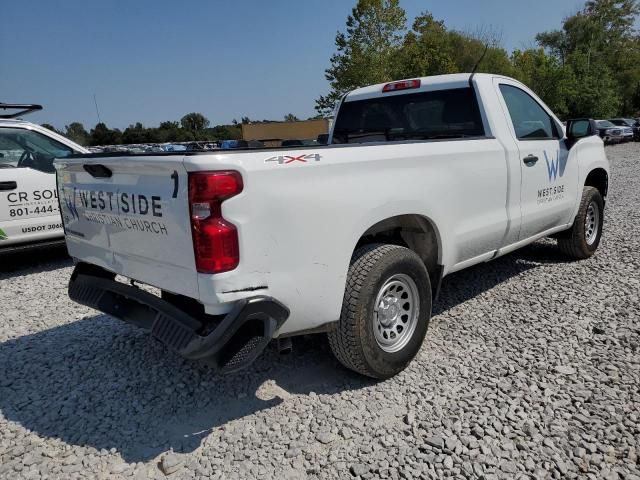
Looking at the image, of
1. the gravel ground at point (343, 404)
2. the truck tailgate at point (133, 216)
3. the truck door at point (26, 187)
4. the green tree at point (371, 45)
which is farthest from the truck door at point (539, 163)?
the green tree at point (371, 45)

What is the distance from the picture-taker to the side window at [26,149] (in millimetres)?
5777

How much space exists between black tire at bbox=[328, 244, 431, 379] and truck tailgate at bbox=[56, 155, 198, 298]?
883mm

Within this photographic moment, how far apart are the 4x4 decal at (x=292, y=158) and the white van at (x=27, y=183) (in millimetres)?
4324

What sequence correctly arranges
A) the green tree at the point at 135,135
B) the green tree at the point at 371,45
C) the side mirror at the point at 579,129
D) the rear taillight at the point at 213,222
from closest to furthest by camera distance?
the rear taillight at the point at 213,222
the side mirror at the point at 579,129
the green tree at the point at 371,45
the green tree at the point at 135,135

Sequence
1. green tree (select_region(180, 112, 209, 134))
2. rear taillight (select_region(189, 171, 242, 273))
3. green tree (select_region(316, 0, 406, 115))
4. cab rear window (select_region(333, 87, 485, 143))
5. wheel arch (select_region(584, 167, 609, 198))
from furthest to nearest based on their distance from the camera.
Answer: green tree (select_region(180, 112, 209, 134))
green tree (select_region(316, 0, 406, 115))
wheel arch (select_region(584, 167, 609, 198))
cab rear window (select_region(333, 87, 485, 143))
rear taillight (select_region(189, 171, 242, 273))

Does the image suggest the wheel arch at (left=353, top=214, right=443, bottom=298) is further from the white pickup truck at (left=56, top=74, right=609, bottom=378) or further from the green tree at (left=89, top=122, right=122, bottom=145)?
the green tree at (left=89, top=122, right=122, bottom=145)

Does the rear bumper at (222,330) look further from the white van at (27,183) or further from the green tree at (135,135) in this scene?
the green tree at (135,135)

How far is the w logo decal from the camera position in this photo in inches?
175

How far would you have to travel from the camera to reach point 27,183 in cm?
580

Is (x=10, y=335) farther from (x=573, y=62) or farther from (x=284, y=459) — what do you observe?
(x=573, y=62)

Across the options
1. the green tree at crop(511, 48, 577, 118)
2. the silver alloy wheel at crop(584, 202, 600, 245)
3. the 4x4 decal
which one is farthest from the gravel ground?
the green tree at crop(511, 48, 577, 118)

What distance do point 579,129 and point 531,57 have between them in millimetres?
41387

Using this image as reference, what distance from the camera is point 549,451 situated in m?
2.37

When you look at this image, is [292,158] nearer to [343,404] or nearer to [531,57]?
[343,404]
